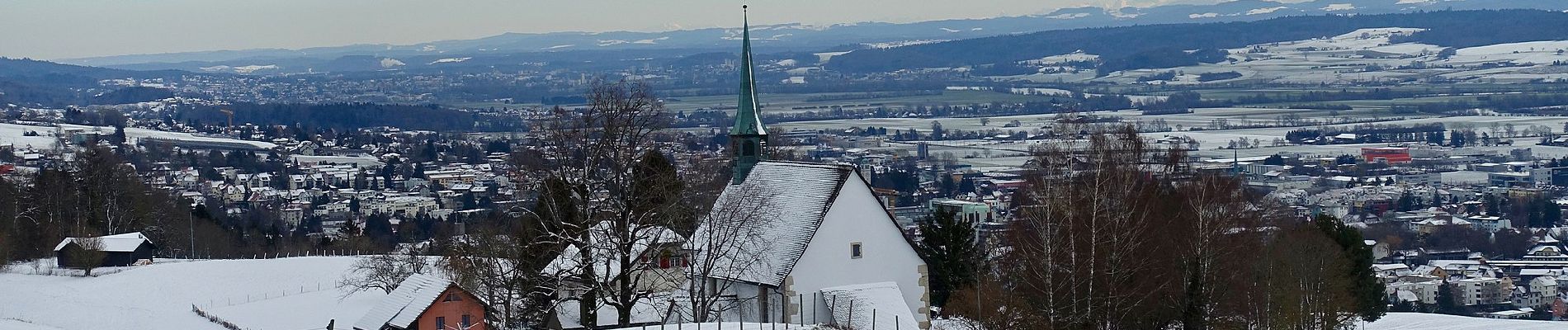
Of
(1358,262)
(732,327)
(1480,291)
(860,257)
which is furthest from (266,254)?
(1480,291)

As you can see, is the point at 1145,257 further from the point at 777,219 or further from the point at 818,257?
the point at 777,219

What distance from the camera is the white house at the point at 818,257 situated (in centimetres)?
3123

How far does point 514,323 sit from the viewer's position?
3027 cm

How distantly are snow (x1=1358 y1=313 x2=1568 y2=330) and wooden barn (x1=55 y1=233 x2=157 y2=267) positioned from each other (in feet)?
116

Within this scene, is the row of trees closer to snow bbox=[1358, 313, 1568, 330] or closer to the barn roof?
snow bbox=[1358, 313, 1568, 330]

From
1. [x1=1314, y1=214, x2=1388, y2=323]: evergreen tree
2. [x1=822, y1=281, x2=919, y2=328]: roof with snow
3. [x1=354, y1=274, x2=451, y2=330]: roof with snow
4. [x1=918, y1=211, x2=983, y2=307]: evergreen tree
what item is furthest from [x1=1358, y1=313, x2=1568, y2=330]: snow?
[x1=354, y1=274, x2=451, y2=330]: roof with snow

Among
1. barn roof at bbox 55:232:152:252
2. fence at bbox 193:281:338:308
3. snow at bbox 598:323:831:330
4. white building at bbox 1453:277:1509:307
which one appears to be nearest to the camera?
snow at bbox 598:323:831:330

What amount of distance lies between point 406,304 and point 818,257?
334 inches

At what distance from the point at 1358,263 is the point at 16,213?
43519 mm

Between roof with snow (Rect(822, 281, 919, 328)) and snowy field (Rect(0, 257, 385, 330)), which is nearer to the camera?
roof with snow (Rect(822, 281, 919, 328))

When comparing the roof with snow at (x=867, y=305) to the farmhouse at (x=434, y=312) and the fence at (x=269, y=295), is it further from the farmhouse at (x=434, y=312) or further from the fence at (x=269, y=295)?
the fence at (x=269, y=295)

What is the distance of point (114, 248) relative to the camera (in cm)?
5497

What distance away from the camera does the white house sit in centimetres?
3123

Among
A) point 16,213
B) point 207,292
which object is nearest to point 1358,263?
point 207,292
